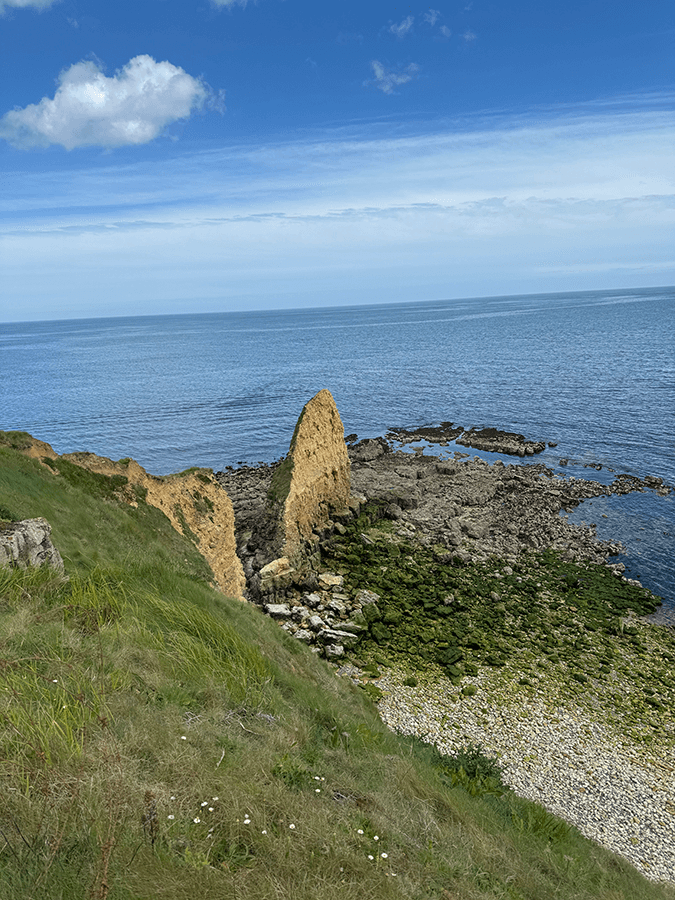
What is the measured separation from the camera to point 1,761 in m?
5.14

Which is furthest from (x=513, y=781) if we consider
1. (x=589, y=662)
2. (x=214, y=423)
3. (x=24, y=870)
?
(x=214, y=423)

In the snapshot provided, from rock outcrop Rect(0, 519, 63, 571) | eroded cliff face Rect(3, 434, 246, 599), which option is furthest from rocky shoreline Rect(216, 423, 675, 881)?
rock outcrop Rect(0, 519, 63, 571)

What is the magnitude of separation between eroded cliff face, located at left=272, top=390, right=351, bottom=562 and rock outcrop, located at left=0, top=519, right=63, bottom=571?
64.5ft

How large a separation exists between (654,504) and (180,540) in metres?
36.6

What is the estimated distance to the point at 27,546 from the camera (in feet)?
35.6

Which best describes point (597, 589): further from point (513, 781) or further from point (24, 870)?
point (24, 870)

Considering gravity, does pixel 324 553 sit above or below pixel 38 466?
below

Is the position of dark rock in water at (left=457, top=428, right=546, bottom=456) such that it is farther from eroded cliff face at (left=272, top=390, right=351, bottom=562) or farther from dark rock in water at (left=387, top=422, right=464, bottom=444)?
eroded cliff face at (left=272, top=390, right=351, bottom=562)

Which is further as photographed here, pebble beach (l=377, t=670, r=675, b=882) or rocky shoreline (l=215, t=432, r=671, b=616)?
rocky shoreline (l=215, t=432, r=671, b=616)

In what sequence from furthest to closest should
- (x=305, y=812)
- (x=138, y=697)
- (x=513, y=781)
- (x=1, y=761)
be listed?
(x=513, y=781) < (x=138, y=697) < (x=305, y=812) < (x=1, y=761)

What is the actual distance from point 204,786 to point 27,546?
23.4 feet

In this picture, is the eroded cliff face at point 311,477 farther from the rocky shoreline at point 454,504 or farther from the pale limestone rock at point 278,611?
the pale limestone rock at point 278,611

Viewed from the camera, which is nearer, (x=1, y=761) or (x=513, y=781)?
(x=1, y=761)

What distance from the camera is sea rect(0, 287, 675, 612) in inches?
1973
